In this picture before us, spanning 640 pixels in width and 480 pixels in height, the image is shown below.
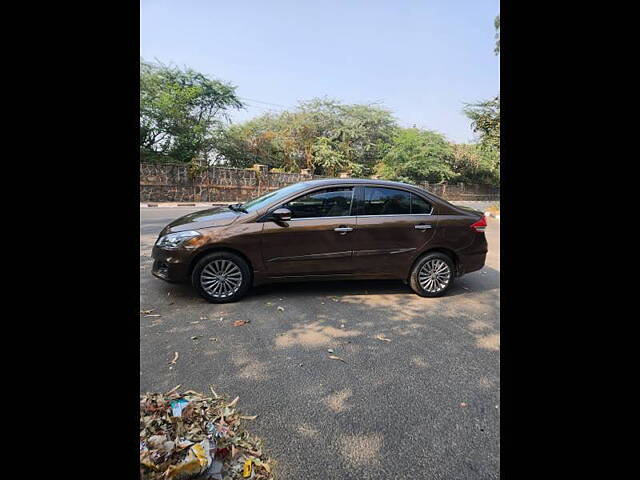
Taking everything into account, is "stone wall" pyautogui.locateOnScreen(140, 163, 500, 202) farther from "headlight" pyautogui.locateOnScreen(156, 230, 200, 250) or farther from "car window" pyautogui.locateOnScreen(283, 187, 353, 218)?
"headlight" pyautogui.locateOnScreen(156, 230, 200, 250)

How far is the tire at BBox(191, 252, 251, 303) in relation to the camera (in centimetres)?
421

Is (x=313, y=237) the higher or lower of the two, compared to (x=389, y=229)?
lower

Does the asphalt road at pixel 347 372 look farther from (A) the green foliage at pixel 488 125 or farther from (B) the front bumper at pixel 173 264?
(A) the green foliage at pixel 488 125

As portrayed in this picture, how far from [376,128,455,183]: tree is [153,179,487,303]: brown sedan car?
48.4 feet

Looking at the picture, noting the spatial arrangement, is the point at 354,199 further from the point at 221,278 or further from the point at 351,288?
the point at 221,278

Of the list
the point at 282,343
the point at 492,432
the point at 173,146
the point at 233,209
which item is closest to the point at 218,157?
the point at 173,146

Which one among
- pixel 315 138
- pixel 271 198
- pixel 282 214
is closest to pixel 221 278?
pixel 282 214

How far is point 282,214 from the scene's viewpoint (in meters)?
4.27

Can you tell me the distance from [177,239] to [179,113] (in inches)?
727

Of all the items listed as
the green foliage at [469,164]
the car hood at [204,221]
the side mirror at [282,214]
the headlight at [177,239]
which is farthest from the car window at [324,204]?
the green foliage at [469,164]

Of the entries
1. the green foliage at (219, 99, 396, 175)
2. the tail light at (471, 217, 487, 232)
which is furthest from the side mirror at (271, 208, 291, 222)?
the green foliage at (219, 99, 396, 175)
